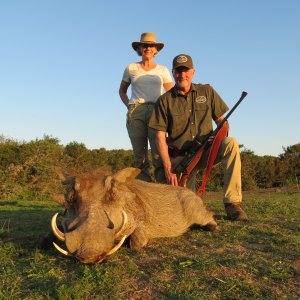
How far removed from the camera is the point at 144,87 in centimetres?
586

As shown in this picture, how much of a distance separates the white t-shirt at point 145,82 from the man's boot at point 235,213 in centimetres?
184

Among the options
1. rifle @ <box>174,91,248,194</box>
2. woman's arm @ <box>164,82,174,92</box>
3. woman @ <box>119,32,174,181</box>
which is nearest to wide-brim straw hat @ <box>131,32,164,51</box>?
woman @ <box>119,32,174,181</box>

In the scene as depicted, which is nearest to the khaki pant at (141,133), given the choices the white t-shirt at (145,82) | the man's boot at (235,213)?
the white t-shirt at (145,82)

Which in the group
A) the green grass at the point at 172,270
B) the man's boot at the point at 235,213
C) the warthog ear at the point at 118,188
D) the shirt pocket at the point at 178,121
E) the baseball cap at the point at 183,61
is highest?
the baseball cap at the point at 183,61

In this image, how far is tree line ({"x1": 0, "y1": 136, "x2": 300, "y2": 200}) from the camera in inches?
444

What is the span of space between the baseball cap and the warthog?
1.53 m

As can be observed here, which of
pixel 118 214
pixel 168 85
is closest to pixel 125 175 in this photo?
pixel 118 214

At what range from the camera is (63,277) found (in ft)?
8.86

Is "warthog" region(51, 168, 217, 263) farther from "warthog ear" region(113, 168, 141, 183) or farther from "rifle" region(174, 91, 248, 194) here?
"rifle" region(174, 91, 248, 194)

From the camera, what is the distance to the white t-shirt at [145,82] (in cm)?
584

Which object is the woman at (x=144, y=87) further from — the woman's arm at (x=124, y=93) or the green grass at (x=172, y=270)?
the green grass at (x=172, y=270)

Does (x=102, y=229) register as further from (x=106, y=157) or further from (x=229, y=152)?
(x=106, y=157)

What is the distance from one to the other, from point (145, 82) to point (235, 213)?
2149mm

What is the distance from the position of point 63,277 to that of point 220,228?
219cm
